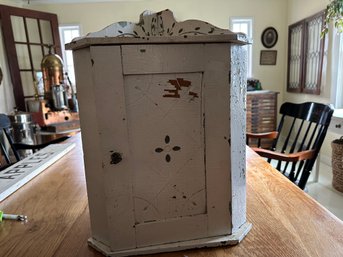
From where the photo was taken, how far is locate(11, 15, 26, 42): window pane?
329 cm

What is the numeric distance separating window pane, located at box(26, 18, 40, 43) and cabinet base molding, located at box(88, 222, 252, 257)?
145 inches

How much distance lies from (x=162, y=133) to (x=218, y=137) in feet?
0.37

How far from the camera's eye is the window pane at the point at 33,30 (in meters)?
3.42

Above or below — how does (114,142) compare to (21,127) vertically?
above

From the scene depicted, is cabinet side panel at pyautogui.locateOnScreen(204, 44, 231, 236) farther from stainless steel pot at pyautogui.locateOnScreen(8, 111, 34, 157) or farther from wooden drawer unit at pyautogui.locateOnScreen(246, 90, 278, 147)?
wooden drawer unit at pyautogui.locateOnScreen(246, 90, 278, 147)

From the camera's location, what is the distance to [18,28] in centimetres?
334

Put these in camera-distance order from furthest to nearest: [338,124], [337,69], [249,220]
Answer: [337,69], [338,124], [249,220]

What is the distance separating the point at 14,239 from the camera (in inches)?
23.3

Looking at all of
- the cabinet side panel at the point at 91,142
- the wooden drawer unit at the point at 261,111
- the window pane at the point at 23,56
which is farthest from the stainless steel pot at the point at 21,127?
the wooden drawer unit at the point at 261,111

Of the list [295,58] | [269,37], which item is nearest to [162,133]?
[295,58]

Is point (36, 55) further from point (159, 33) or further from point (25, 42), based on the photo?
point (159, 33)

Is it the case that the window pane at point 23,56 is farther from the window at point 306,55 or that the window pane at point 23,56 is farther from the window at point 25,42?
the window at point 306,55

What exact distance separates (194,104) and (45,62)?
3.20 metres

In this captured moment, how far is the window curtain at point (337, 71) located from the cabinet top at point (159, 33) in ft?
9.76
